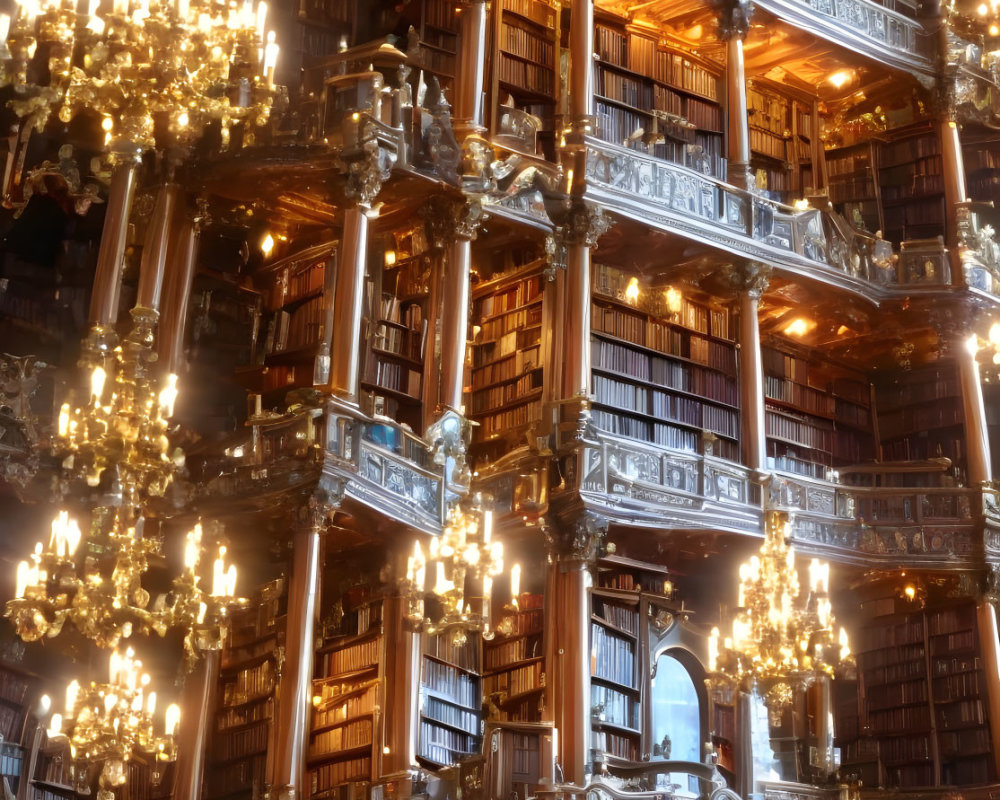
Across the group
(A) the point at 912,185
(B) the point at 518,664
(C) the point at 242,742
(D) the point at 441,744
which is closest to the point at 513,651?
(B) the point at 518,664

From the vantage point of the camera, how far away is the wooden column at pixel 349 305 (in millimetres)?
14802

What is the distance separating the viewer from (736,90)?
62.8ft

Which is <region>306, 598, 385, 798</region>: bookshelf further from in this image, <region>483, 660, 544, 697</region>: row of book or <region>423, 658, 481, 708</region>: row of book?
<region>483, 660, 544, 697</region>: row of book

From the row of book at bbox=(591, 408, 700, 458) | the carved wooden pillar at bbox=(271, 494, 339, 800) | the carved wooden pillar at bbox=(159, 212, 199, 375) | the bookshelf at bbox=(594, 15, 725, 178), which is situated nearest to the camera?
the carved wooden pillar at bbox=(271, 494, 339, 800)

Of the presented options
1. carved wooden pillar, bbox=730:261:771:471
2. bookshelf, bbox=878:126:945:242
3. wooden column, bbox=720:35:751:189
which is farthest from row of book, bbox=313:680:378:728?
bookshelf, bbox=878:126:945:242

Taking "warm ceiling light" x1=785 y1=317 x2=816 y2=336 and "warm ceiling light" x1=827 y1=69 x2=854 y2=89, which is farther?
A: "warm ceiling light" x1=827 y1=69 x2=854 y2=89

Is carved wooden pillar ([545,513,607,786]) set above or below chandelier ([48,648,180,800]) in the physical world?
above

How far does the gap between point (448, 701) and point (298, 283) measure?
444 centimetres

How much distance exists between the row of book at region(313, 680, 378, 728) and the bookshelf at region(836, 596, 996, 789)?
6.10 meters

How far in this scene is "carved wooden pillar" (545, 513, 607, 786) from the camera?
15.3m

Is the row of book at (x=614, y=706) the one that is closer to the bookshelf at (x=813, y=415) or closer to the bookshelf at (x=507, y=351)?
the bookshelf at (x=507, y=351)

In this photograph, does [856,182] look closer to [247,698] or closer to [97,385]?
[247,698]

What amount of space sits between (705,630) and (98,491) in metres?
7.41

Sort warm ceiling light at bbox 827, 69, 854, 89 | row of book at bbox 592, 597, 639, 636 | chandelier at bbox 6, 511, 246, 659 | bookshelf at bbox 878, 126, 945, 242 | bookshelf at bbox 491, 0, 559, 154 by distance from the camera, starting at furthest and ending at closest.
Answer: bookshelf at bbox 878, 126, 945, 242 → warm ceiling light at bbox 827, 69, 854, 89 → bookshelf at bbox 491, 0, 559, 154 → row of book at bbox 592, 597, 639, 636 → chandelier at bbox 6, 511, 246, 659
